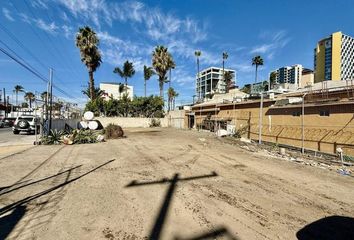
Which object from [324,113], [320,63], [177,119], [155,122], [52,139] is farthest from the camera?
[320,63]

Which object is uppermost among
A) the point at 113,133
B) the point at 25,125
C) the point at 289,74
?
the point at 289,74

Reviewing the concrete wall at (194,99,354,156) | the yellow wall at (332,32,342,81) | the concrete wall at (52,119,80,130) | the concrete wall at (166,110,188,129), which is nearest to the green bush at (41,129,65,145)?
the concrete wall at (52,119,80,130)

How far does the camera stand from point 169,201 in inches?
214

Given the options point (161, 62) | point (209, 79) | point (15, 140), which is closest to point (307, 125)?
point (15, 140)

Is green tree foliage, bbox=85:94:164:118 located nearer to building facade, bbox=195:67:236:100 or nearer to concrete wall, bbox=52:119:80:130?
concrete wall, bbox=52:119:80:130

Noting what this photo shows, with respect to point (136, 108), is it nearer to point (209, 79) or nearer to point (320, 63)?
point (320, 63)

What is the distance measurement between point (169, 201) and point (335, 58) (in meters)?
45.5

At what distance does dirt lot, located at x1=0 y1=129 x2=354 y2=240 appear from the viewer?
4059 millimetres

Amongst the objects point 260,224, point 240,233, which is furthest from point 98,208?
point 260,224

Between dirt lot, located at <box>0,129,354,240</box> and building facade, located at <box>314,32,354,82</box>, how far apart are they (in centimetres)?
3846

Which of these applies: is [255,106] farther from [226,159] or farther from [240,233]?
[240,233]

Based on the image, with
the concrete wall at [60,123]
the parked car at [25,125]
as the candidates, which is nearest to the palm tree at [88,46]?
the concrete wall at [60,123]

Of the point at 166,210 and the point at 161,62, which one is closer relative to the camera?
the point at 166,210

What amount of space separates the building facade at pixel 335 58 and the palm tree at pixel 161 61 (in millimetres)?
27556
